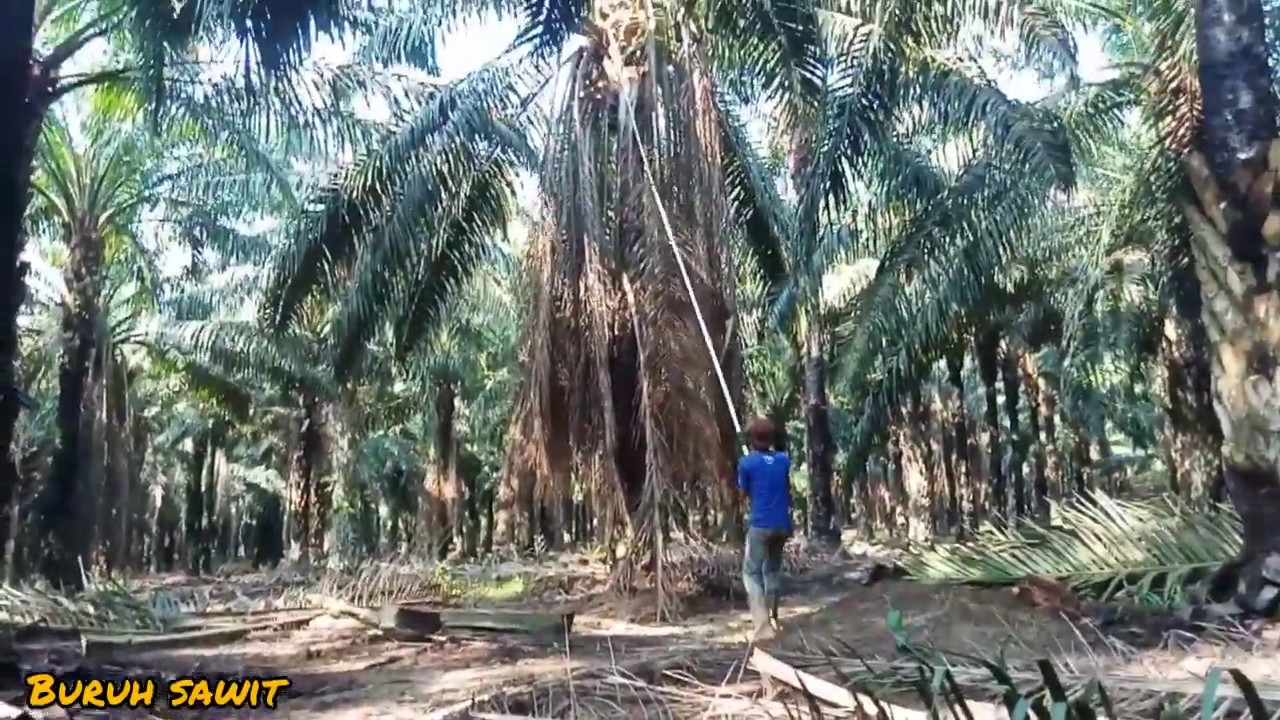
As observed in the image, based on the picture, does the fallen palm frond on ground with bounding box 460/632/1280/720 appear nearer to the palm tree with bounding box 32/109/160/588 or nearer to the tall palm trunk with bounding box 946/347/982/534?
the palm tree with bounding box 32/109/160/588

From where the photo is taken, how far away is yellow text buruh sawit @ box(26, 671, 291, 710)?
5504 millimetres

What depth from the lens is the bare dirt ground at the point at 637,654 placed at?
171 inches

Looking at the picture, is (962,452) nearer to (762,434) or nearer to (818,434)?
(818,434)

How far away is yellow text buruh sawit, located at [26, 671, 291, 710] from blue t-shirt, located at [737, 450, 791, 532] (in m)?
2.93

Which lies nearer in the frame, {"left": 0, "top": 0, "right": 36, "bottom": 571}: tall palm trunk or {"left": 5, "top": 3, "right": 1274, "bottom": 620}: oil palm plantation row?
{"left": 0, "top": 0, "right": 36, "bottom": 571}: tall palm trunk

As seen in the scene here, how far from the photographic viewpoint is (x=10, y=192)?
6820mm

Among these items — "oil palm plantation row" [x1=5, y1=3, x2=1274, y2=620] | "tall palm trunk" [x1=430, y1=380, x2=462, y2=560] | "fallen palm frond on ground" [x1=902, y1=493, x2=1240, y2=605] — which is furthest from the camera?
"tall palm trunk" [x1=430, y1=380, x2=462, y2=560]

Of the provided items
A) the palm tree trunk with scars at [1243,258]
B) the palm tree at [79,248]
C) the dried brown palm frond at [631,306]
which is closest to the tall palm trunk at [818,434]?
the dried brown palm frond at [631,306]

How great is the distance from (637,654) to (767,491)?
4.16 feet

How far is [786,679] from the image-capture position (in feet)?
13.2

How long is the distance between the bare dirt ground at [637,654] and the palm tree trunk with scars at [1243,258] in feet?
2.80

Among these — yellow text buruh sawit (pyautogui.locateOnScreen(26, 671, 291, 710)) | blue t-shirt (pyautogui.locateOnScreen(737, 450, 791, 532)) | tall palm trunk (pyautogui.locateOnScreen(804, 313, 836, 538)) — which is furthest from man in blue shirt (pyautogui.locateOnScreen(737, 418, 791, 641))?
tall palm trunk (pyautogui.locateOnScreen(804, 313, 836, 538))

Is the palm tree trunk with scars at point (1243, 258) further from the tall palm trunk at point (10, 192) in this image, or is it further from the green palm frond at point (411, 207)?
the tall palm trunk at point (10, 192)

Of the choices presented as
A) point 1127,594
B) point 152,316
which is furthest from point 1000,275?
point 152,316
